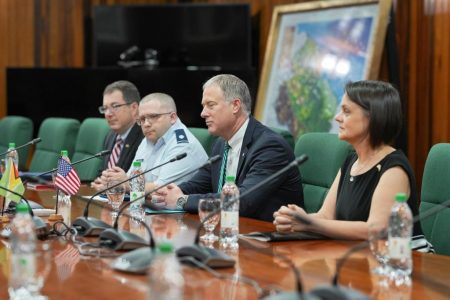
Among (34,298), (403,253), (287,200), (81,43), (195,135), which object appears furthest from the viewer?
(81,43)

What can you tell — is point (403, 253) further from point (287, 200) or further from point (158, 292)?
point (287, 200)

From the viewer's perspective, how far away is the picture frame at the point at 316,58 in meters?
6.81

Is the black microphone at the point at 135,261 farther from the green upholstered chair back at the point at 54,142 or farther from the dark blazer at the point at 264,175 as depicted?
the green upholstered chair back at the point at 54,142

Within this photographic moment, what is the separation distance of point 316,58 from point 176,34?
6.77ft

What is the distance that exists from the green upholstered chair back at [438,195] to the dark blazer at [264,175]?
73 cm

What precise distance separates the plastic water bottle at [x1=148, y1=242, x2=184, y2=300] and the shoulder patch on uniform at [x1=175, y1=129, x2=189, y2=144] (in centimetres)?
294

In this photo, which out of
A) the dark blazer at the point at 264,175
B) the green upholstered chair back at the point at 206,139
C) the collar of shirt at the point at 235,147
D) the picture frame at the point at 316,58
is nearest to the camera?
the dark blazer at the point at 264,175

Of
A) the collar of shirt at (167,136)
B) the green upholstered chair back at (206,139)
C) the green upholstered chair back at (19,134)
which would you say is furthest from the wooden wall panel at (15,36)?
the green upholstered chair back at (206,139)

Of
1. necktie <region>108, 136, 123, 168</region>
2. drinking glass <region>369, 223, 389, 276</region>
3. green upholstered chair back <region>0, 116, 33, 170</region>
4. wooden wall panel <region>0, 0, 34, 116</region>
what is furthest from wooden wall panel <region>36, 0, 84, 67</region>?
drinking glass <region>369, 223, 389, 276</region>

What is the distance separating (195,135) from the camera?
5121 mm

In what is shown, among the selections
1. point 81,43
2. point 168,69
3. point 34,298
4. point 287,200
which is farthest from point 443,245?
point 81,43

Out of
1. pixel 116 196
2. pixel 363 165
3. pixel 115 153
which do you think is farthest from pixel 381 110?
pixel 115 153

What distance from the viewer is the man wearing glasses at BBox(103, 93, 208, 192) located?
480 cm

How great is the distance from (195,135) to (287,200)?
1.20 metres
